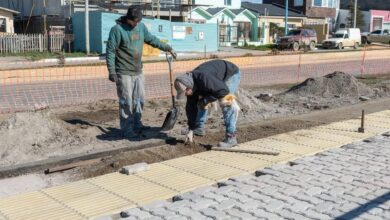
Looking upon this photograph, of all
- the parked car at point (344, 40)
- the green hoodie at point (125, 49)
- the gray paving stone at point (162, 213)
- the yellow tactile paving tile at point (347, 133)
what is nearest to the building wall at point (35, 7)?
the parked car at point (344, 40)

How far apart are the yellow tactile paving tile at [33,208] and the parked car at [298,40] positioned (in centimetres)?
3702

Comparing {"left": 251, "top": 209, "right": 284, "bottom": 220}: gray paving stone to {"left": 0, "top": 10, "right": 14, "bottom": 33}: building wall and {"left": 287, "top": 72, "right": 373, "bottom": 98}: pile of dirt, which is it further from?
{"left": 0, "top": 10, "right": 14, "bottom": 33}: building wall

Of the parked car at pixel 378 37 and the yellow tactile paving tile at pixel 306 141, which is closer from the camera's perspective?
the yellow tactile paving tile at pixel 306 141

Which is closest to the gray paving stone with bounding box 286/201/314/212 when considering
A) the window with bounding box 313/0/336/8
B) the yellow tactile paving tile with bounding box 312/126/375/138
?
the yellow tactile paving tile with bounding box 312/126/375/138

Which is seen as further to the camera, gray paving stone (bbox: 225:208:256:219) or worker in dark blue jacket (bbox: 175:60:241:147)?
worker in dark blue jacket (bbox: 175:60:241:147)

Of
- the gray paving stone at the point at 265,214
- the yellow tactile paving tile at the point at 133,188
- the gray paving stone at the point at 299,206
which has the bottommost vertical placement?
the yellow tactile paving tile at the point at 133,188

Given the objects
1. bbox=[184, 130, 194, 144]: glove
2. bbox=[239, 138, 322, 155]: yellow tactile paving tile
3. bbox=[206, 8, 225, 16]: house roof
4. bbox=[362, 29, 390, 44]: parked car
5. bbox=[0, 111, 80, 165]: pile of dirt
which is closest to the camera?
bbox=[0, 111, 80, 165]: pile of dirt

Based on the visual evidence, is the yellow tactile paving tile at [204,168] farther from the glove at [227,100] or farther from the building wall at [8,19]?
the building wall at [8,19]

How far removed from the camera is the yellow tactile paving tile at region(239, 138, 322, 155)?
7.13m

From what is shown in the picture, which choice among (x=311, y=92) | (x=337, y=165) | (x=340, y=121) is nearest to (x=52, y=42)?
(x=311, y=92)

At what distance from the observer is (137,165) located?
6.18 meters

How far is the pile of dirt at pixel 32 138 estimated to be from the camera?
680 cm

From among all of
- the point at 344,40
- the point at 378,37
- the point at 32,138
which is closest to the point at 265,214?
the point at 32,138

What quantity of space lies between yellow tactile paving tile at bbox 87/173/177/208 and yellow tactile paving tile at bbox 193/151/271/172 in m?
1.22
